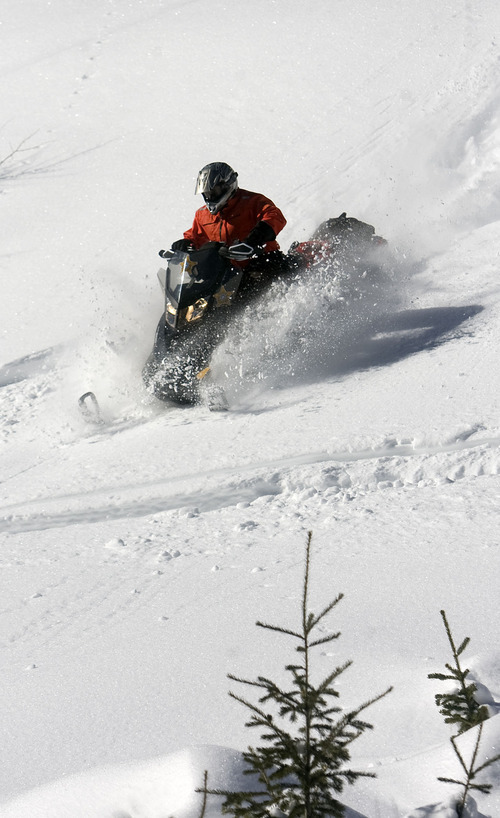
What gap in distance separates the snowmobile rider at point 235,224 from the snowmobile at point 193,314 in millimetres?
119

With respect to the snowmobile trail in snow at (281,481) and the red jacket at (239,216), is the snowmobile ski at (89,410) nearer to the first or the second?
the snowmobile trail in snow at (281,481)

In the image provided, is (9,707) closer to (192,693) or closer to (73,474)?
(192,693)

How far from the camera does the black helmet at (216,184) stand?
22.4 ft

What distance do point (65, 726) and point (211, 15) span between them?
15664 mm

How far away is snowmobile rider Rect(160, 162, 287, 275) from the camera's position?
6.84 m

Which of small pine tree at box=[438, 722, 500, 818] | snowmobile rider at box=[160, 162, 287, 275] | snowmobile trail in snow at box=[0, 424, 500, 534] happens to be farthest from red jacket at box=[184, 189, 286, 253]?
small pine tree at box=[438, 722, 500, 818]

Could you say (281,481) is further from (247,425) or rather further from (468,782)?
(468,782)

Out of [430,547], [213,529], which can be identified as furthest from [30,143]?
Answer: [430,547]

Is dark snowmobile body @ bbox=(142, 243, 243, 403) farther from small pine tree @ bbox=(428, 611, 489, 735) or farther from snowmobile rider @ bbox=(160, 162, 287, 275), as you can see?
small pine tree @ bbox=(428, 611, 489, 735)

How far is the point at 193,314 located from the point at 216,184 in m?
1.12

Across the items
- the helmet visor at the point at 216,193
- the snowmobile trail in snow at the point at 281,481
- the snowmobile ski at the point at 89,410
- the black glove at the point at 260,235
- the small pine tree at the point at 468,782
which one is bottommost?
the small pine tree at the point at 468,782

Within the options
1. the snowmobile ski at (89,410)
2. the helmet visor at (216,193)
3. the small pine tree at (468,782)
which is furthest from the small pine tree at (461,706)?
the helmet visor at (216,193)

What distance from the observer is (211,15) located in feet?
52.9

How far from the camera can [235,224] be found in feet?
23.8
